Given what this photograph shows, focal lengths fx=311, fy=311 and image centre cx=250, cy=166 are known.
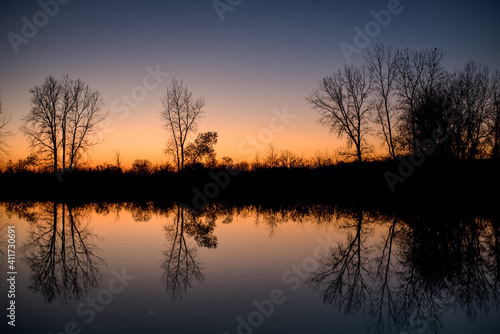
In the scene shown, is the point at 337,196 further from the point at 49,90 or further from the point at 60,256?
the point at 49,90

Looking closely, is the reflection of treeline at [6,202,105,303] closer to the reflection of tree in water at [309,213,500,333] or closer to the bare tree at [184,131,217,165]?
the reflection of tree in water at [309,213,500,333]

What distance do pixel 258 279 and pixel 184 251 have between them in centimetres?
297

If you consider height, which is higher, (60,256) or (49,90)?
(49,90)

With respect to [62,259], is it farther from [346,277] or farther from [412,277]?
[412,277]

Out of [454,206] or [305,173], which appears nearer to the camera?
[454,206]

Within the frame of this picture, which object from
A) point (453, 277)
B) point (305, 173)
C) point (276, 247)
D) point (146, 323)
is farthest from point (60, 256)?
point (305, 173)

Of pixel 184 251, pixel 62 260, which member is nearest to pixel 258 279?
pixel 184 251

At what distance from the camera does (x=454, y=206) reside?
1694cm

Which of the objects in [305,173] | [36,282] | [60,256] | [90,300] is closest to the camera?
[90,300]

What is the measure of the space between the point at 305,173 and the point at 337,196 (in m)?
4.48

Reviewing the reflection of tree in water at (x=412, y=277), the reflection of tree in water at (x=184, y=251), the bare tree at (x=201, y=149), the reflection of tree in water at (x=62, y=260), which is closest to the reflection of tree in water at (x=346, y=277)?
the reflection of tree in water at (x=412, y=277)

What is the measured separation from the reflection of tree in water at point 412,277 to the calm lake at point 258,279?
0.03 meters

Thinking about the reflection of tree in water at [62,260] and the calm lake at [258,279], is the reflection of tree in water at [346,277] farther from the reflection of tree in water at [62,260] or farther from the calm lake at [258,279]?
the reflection of tree in water at [62,260]

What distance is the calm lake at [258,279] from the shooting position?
430 cm
